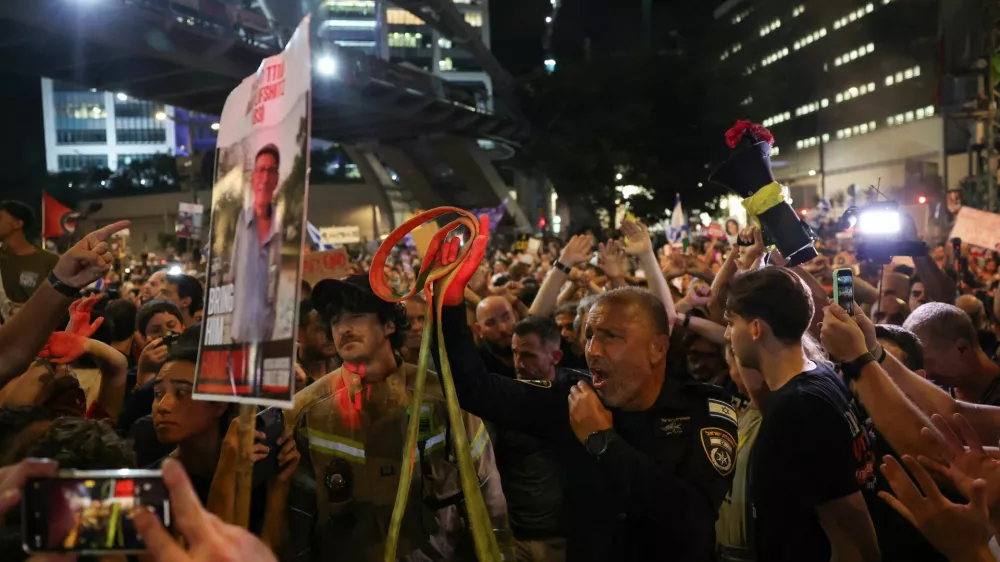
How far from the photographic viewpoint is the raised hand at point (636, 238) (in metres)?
5.77

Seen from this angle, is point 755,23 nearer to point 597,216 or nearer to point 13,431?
point 597,216

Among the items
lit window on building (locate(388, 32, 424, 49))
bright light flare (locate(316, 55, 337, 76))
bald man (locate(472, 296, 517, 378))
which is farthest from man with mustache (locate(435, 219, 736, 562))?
lit window on building (locate(388, 32, 424, 49))

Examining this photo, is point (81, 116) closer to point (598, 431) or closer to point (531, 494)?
point (531, 494)

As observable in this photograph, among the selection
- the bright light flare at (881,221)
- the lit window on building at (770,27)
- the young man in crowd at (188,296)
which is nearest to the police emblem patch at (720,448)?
the young man in crowd at (188,296)

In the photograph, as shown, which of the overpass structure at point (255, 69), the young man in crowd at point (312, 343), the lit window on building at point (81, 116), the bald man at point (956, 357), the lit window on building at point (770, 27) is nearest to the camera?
the bald man at point (956, 357)

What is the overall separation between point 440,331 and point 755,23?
101 meters

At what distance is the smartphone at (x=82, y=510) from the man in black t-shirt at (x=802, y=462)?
86.1 inches

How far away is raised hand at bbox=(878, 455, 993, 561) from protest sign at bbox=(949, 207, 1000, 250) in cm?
688

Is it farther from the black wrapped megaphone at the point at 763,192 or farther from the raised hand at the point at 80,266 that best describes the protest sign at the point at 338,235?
the raised hand at the point at 80,266

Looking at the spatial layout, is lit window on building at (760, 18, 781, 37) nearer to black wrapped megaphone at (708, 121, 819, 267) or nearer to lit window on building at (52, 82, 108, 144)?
black wrapped megaphone at (708, 121, 819, 267)

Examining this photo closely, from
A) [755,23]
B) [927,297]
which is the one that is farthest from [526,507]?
[755,23]

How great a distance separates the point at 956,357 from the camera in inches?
183

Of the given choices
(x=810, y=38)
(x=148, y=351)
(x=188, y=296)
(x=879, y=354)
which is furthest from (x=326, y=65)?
(x=810, y=38)

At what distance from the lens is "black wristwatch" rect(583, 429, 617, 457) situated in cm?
286
